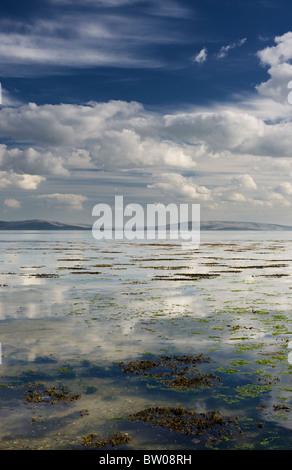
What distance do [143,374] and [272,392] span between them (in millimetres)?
4459

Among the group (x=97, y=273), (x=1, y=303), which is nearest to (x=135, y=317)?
(x=1, y=303)

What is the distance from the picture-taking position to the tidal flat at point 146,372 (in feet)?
32.0

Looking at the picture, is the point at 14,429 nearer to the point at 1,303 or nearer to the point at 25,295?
the point at 1,303

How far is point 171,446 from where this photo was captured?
30.2 ft

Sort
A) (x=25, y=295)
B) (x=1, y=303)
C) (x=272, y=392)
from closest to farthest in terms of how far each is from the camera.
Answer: (x=272, y=392), (x=1, y=303), (x=25, y=295)

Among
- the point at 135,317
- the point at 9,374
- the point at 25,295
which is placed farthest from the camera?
the point at 25,295

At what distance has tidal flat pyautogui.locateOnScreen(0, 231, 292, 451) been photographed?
9.75 meters

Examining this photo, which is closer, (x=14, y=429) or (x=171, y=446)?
(x=171, y=446)

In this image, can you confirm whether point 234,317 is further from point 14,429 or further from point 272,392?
point 14,429

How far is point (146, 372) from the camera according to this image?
45.9 ft

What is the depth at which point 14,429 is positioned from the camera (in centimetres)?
991
